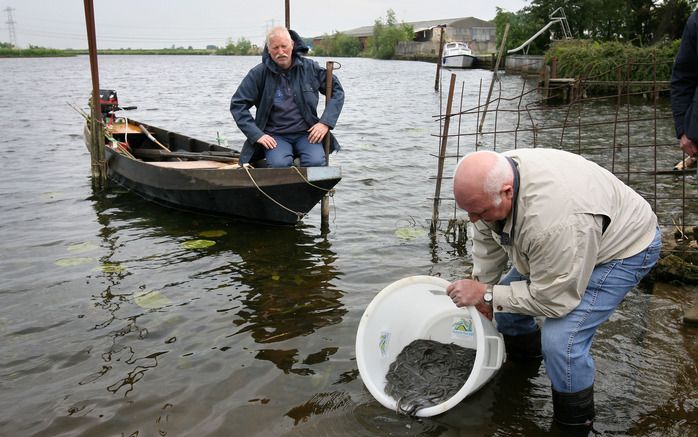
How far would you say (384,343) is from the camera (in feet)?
13.4

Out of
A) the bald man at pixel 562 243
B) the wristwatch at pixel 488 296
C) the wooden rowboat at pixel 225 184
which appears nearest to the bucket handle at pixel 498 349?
the bald man at pixel 562 243

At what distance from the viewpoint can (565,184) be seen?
2.98 meters

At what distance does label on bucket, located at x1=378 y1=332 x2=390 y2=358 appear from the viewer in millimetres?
4045

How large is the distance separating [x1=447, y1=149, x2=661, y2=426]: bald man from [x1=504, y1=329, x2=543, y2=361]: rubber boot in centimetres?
72

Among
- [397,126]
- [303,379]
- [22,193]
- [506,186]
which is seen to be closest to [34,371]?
[303,379]

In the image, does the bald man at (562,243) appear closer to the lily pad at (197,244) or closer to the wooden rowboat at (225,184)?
the wooden rowboat at (225,184)

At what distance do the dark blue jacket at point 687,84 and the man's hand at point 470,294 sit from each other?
207 centimetres

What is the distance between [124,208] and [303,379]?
19.0ft

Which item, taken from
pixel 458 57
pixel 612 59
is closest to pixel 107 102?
pixel 612 59

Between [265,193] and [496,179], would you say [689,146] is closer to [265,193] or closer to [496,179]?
[496,179]

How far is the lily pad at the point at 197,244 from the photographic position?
7.11 m

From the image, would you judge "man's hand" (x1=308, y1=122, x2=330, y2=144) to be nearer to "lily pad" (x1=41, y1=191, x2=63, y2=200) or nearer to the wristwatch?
the wristwatch

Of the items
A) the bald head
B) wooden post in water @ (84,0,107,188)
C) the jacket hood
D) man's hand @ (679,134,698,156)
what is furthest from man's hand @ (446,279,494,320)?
wooden post in water @ (84,0,107,188)

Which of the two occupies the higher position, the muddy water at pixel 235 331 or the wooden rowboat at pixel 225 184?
the wooden rowboat at pixel 225 184
